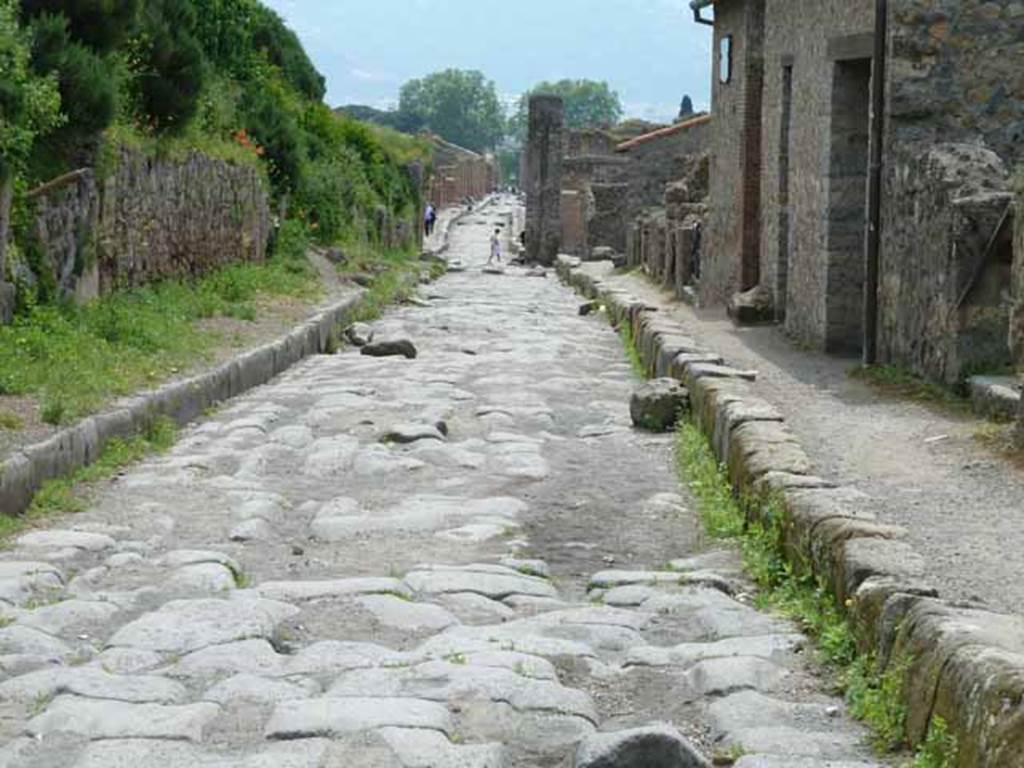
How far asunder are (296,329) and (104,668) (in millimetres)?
11440

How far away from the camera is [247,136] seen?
23.7 metres

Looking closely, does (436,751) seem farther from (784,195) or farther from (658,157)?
(658,157)

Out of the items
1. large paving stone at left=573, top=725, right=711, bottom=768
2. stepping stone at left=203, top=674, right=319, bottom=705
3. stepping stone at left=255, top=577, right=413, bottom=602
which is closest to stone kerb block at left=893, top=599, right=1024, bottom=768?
large paving stone at left=573, top=725, right=711, bottom=768

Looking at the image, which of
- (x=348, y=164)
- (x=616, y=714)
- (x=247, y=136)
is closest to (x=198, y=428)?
(x=616, y=714)

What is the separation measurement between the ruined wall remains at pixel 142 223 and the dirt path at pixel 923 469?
5.46 meters

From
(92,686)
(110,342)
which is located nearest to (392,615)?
(92,686)

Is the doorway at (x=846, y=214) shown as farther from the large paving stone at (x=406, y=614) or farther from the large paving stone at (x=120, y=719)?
the large paving stone at (x=120, y=719)

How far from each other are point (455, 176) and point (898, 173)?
2915 inches

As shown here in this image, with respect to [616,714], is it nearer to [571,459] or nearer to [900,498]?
[900,498]

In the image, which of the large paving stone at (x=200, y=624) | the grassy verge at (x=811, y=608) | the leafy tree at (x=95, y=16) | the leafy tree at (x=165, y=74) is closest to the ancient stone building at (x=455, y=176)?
the leafy tree at (x=165, y=74)

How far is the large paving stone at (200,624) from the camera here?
19.4 feet

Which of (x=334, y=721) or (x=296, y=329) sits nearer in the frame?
(x=334, y=721)

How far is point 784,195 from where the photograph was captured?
17.6 m

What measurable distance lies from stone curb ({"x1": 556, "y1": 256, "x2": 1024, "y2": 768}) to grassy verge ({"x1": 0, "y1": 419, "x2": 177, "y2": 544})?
133 inches
